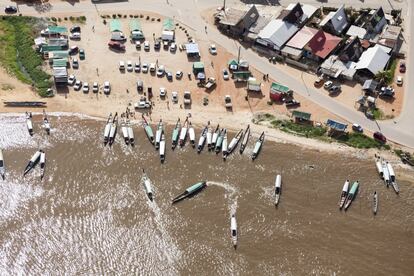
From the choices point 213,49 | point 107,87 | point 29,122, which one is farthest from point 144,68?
point 29,122

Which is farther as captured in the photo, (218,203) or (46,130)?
(46,130)

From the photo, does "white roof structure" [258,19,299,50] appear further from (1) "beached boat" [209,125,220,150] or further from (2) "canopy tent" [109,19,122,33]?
(2) "canopy tent" [109,19,122,33]

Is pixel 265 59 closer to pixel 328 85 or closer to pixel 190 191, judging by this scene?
pixel 328 85

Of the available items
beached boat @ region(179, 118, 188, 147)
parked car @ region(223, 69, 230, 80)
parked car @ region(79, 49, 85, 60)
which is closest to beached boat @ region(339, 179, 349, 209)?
beached boat @ region(179, 118, 188, 147)

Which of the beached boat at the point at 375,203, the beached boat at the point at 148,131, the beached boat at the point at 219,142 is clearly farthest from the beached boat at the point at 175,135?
the beached boat at the point at 375,203

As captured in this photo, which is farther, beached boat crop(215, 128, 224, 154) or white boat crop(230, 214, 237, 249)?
beached boat crop(215, 128, 224, 154)

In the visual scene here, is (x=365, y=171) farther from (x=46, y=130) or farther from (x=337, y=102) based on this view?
(x=46, y=130)

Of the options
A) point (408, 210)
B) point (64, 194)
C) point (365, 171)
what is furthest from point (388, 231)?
point (64, 194)
